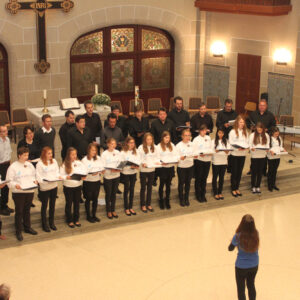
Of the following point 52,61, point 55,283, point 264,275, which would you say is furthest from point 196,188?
point 52,61

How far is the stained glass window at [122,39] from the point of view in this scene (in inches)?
665

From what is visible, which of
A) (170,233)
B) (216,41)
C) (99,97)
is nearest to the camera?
(170,233)

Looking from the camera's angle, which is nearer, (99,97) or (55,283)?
(55,283)

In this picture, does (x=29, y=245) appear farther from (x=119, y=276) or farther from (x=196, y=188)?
(x=196, y=188)

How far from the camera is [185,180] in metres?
11.4

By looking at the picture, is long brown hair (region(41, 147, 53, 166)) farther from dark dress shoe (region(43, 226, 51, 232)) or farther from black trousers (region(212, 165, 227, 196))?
black trousers (region(212, 165, 227, 196))

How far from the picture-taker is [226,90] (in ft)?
57.9

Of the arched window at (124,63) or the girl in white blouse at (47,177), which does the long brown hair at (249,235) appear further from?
the arched window at (124,63)

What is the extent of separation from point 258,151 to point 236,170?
58 centimetres

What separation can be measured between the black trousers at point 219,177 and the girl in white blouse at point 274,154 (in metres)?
1.09

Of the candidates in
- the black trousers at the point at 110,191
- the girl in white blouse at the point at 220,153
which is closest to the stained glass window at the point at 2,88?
the black trousers at the point at 110,191

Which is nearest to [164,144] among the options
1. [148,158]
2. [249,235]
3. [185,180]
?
[148,158]

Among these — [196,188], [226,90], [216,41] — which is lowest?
[196,188]

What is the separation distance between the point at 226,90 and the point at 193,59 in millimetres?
1356
